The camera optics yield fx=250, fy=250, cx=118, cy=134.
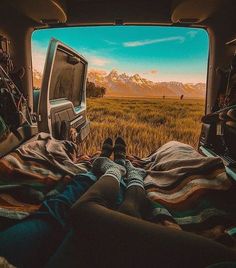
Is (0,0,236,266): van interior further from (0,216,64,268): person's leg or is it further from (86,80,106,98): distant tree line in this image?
(86,80,106,98): distant tree line

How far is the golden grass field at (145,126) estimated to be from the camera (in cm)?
354

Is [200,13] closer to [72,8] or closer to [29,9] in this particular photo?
[72,8]

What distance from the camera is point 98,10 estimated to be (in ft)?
8.10

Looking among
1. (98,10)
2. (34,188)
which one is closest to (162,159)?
(34,188)

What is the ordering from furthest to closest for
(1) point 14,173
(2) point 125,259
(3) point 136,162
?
(3) point 136,162 → (1) point 14,173 → (2) point 125,259

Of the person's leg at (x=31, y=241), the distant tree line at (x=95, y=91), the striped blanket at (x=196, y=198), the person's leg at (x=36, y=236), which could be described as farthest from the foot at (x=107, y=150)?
the distant tree line at (x=95, y=91)

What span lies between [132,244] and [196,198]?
554 millimetres

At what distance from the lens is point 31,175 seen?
1.21 meters

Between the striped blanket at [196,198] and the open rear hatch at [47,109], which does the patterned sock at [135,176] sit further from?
the open rear hatch at [47,109]

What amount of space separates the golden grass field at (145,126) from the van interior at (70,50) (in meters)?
0.65

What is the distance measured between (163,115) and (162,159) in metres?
3.31

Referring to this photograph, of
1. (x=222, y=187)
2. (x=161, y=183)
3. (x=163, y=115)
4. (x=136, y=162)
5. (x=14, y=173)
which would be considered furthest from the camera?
(x=163, y=115)

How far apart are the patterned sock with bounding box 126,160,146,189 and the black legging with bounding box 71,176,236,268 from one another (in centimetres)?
45

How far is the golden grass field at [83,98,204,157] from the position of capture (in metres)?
3.54
